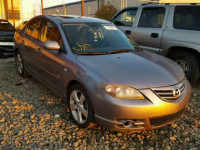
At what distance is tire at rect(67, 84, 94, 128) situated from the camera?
274cm

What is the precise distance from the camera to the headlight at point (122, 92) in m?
2.46

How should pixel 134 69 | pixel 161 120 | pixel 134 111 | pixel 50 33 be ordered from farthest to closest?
pixel 50 33, pixel 134 69, pixel 161 120, pixel 134 111

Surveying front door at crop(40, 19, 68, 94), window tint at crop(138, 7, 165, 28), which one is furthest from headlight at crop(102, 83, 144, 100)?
window tint at crop(138, 7, 165, 28)

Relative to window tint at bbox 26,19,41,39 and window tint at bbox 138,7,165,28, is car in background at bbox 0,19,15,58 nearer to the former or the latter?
window tint at bbox 26,19,41,39

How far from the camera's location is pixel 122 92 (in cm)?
248

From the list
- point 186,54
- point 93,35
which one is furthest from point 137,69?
point 186,54

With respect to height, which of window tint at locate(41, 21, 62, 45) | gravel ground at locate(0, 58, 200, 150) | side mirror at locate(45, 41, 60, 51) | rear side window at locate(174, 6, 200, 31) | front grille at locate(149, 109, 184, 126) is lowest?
gravel ground at locate(0, 58, 200, 150)

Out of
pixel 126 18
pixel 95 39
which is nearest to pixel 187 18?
pixel 126 18

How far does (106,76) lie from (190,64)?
2.78m

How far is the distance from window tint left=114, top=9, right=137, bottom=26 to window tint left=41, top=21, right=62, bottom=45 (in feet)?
8.78

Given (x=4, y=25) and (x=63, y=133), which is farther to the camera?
(x=4, y=25)

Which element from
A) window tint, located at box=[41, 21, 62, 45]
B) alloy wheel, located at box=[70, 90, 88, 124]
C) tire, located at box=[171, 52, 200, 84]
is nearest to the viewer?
alloy wheel, located at box=[70, 90, 88, 124]

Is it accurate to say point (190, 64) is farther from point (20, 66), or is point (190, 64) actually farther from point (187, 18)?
point (20, 66)

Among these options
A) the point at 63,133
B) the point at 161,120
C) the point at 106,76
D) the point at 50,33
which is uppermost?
the point at 50,33
